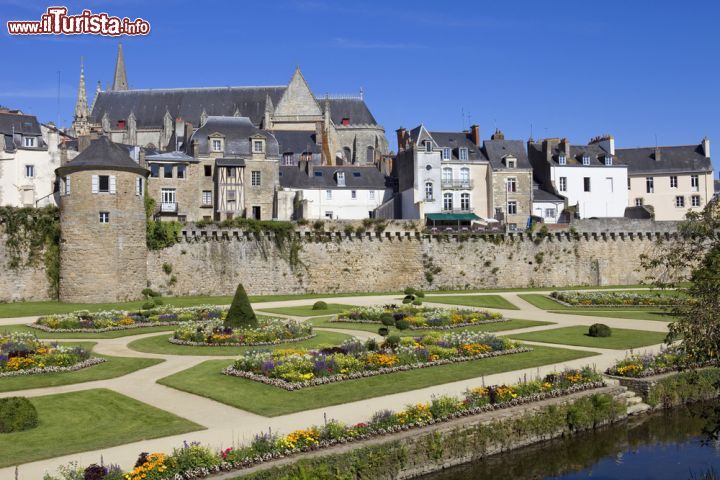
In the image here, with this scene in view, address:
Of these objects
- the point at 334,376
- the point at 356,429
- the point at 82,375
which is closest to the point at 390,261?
the point at 334,376

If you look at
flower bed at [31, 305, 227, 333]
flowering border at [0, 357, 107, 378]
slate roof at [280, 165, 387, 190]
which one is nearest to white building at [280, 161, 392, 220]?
slate roof at [280, 165, 387, 190]

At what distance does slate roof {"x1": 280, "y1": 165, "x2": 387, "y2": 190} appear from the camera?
58.0m

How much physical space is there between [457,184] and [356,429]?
154ft

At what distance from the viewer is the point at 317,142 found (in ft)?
216

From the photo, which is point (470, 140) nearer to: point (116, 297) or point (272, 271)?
point (272, 271)

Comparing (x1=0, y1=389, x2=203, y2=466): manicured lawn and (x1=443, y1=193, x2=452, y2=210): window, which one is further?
(x1=443, y1=193, x2=452, y2=210): window

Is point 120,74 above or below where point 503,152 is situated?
above

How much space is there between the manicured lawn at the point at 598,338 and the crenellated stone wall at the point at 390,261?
20305mm

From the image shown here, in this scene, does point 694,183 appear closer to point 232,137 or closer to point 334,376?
point 232,137

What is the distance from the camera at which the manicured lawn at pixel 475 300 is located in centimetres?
3791

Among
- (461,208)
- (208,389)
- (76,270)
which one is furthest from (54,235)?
(461,208)

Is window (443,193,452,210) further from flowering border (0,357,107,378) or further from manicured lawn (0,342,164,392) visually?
flowering border (0,357,107,378)

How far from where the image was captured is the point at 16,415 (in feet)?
46.0

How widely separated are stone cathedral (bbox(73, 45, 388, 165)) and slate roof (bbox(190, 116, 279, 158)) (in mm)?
8330
